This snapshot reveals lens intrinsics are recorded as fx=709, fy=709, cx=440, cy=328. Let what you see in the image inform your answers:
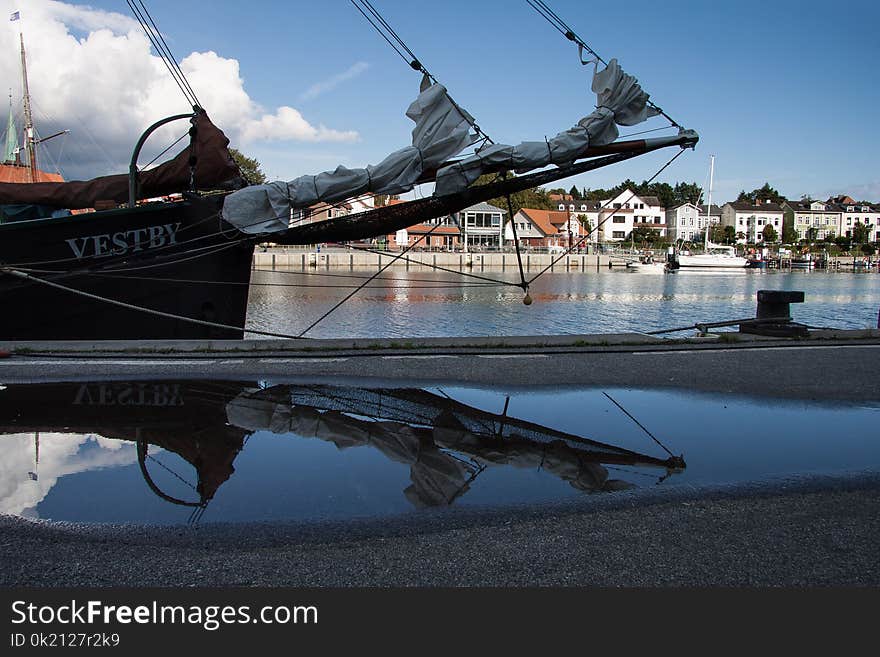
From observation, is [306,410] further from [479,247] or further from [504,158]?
[479,247]

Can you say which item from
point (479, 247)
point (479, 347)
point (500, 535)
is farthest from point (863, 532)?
point (479, 247)

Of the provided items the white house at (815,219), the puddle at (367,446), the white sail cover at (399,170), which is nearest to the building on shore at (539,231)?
the white house at (815,219)

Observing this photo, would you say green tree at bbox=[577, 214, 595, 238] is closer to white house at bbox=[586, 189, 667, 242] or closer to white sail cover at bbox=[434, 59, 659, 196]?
white house at bbox=[586, 189, 667, 242]

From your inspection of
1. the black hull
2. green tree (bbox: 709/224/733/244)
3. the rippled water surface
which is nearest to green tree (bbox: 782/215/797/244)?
green tree (bbox: 709/224/733/244)

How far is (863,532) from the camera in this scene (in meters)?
4.04

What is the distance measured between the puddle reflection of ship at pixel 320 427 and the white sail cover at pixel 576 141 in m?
4.14

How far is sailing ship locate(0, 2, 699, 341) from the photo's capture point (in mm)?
11117

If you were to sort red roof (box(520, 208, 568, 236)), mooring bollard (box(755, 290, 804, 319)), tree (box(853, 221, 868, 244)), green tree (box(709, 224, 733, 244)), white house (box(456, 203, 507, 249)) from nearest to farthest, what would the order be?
mooring bollard (box(755, 290, 804, 319)), white house (box(456, 203, 507, 249)), red roof (box(520, 208, 568, 236)), green tree (box(709, 224, 733, 244)), tree (box(853, 221, 868, 244))

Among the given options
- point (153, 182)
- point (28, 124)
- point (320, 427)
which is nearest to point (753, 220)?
point (28, 124)

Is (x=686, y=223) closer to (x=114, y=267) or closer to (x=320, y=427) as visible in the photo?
(x=114, y=267)

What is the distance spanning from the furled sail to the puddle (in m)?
3.80

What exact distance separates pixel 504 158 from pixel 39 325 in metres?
8.27

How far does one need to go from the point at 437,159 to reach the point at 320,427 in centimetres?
576

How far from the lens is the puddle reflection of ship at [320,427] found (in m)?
5.42
